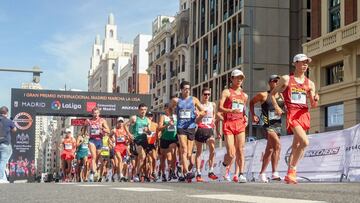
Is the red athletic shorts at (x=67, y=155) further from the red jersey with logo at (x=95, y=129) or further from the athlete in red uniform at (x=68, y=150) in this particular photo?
the red jersey with logo at (x=95, y=129)

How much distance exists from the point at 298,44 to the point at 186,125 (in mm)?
38271

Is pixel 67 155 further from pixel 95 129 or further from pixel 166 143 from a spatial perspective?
pixel 166 143

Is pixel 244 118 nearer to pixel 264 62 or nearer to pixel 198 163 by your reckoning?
pixel 198 163

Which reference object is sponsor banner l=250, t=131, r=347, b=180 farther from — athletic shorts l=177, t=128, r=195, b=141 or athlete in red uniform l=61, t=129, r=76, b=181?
athlete in red uniform l=61, t=129, r=76, b=181

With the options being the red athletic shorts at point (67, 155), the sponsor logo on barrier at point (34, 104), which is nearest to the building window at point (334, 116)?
the red athletic shorts at point (67, 155)

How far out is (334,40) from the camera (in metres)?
33.8

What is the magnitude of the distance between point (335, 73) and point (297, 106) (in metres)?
24.8

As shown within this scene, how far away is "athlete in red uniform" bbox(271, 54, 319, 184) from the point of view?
10.8 metres

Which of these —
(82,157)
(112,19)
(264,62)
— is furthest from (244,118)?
(112,19)

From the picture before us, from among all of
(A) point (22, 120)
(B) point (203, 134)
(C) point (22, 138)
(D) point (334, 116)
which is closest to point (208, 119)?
(B) point (203, 134)

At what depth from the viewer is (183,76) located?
68125mm

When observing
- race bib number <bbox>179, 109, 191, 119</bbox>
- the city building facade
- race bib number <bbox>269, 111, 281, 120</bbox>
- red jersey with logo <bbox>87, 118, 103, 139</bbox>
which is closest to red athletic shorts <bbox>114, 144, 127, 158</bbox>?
red jersey with logo <bbox>87, 118, 103, 139</bbox>

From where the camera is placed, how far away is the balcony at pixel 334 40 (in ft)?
104

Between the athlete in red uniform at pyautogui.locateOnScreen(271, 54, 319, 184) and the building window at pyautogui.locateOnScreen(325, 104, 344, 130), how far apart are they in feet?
76.3
